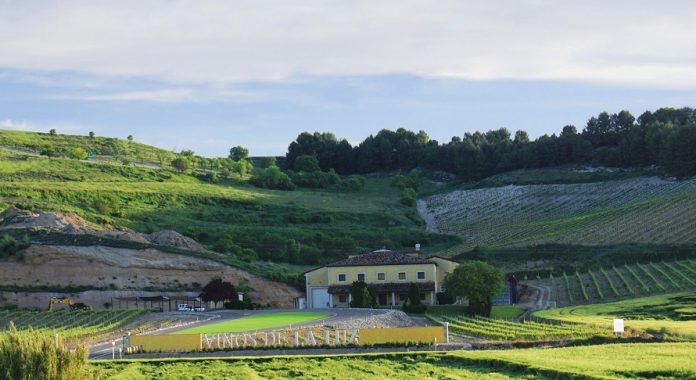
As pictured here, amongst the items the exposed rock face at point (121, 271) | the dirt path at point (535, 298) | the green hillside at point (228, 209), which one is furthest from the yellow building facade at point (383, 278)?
the green hillside at point (228, 209)

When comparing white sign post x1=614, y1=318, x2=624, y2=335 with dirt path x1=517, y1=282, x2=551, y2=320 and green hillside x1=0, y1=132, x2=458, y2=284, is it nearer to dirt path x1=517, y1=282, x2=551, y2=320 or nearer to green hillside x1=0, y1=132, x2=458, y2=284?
dirt path x1=517, y1=282, x2=551, y2=320

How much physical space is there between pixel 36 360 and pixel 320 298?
54.9 meters

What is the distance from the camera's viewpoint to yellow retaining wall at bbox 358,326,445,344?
174 ft

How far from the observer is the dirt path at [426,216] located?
14012 cm

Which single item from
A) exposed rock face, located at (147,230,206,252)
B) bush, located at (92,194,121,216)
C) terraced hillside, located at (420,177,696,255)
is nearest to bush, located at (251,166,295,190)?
terraced hillside, located at (420,177,696,255)

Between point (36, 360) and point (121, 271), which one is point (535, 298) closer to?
point (121, 271)

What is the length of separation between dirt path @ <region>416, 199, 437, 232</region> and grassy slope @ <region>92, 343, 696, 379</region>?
300ft

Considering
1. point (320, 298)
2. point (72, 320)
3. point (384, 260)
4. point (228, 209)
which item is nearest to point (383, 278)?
point (384, 260)

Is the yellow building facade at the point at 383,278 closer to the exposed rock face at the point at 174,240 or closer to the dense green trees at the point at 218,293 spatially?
the dense green trees at the point at 218,293

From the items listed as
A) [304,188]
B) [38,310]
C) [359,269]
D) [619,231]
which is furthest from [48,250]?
[304,188]

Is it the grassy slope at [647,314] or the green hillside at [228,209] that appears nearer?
the grassy slope at [647,314]

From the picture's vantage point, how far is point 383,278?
87.6m

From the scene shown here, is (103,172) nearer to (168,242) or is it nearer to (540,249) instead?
(168,242)

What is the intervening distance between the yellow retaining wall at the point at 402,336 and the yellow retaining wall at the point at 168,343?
24.6 ft
